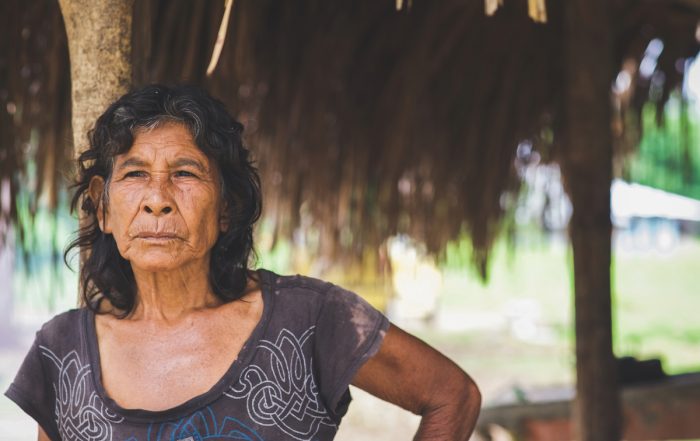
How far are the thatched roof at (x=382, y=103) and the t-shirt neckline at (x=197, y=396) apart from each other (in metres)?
1.00

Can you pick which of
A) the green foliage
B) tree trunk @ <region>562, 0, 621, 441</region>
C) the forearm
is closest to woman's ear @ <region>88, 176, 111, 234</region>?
the forearm

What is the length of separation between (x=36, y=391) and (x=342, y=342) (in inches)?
23.4

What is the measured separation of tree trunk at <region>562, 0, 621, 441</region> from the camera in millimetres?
3500

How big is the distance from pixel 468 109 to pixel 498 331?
852 centimetres

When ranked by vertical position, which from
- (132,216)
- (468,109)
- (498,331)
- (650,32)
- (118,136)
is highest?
(650,32)

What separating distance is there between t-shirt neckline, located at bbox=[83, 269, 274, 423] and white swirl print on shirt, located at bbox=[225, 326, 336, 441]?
0.06 ft

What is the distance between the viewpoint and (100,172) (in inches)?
69.2

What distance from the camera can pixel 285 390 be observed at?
168 cm

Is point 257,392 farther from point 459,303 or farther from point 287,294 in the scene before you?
point 459,303

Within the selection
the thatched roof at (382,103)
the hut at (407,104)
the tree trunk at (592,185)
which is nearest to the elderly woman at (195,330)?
the hut at (407,104)

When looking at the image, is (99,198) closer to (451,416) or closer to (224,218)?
(224,218)

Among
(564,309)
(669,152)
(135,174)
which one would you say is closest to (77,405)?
(135,174)

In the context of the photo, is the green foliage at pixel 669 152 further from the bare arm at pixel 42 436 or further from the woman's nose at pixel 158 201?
the bare arm at pixel 42 436

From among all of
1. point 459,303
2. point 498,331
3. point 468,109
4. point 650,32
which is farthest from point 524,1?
point 459,303
